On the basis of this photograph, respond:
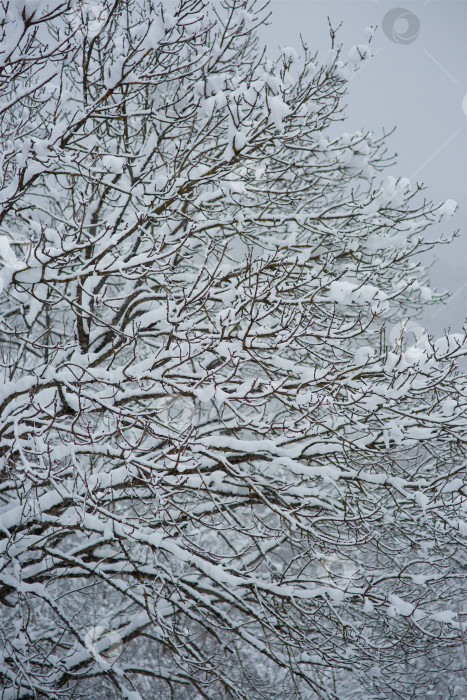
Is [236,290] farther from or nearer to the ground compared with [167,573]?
farther from the ground

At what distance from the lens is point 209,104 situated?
371 centimetres

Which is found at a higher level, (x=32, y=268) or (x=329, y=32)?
(x=329, y=32)

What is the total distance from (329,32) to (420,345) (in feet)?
11.6

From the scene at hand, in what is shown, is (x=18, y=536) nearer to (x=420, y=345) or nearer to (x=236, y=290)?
(x=236, y=290)

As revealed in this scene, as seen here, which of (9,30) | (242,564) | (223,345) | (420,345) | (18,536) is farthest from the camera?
(242,564)

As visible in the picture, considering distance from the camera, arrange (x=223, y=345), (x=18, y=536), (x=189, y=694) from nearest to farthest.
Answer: (x=223, y=345), (x=18, y=536), (x=189, y=694)

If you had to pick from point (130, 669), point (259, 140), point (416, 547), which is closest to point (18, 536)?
point (130, 669)

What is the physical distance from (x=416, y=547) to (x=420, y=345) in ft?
6.53

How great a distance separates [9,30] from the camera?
9.50 ft

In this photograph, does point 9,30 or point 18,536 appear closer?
point 9,30

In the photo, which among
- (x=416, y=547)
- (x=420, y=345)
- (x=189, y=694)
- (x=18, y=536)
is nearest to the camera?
(x=420, y=345)

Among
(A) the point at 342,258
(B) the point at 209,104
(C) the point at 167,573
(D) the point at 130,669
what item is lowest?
(D) the point at 130,669

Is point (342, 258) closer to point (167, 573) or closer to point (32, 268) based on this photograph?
point (32, 268)

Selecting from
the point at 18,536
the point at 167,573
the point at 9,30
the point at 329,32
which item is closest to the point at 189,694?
the point at 167,573
